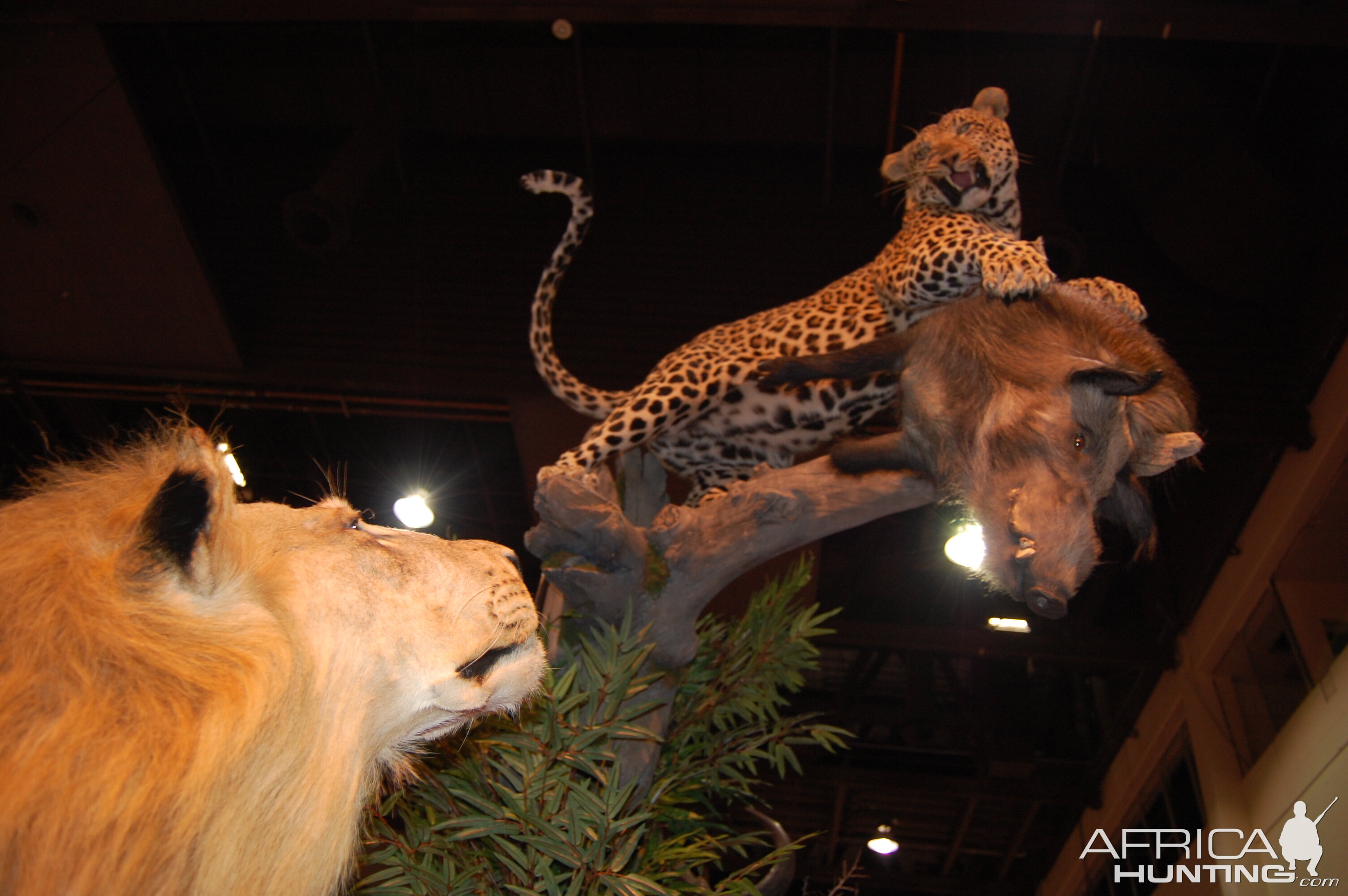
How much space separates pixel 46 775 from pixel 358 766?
9.4 inches

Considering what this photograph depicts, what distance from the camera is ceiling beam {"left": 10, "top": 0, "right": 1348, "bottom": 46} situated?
7.18ft

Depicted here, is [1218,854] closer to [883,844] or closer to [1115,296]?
[1115,296]

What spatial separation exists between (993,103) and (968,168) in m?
0.31

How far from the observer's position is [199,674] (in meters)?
0.62

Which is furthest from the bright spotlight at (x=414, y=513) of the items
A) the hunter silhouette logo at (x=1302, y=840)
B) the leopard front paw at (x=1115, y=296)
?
the hunter silhouette logo at (x=1302, y=840)

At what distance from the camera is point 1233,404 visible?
8.66ft

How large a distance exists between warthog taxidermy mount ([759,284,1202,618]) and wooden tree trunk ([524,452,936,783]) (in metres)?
0.14

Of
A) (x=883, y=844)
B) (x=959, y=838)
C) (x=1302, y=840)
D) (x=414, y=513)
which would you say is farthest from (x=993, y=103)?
(x=959, y=838)

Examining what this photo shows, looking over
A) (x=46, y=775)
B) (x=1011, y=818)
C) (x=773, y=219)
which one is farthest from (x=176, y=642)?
(x=1011, y=818)

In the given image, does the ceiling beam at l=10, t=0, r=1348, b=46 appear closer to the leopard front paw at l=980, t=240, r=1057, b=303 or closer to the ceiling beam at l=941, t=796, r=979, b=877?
the leopard front paw at l=980, t=240, r=1057, b=303

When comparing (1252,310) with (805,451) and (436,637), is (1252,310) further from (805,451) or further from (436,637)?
(436,637)

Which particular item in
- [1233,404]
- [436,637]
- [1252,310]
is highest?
[1252,310]

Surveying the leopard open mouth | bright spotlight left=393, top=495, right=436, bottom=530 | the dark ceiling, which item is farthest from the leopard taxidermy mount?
bright spotlight left=393, top=495, right=436, bottom=530

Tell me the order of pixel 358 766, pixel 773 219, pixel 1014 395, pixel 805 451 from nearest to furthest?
1. pixel 358 766
2. pixel 1014 395
3. pixel 805 451
4. pixel 773 219
